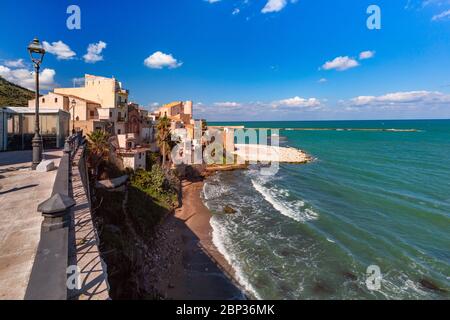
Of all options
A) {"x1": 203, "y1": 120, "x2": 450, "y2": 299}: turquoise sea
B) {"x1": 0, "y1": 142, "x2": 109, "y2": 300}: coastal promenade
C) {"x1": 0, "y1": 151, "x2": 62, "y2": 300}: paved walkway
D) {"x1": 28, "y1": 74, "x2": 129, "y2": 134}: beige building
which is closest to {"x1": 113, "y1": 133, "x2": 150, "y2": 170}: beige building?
{"x1": 28, "y1": 74, "x2": 129, "y2": 134}: beige building

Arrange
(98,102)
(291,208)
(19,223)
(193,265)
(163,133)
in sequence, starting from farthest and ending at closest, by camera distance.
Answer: (98,102), (163,133), (291,208), (193,265), (19,223)

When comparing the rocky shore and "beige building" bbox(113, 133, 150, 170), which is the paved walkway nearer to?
the rocky shore

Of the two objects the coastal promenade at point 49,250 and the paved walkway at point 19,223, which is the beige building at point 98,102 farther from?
the coastal promenade at point 49,250

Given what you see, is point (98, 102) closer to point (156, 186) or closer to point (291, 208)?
point (156, 186)

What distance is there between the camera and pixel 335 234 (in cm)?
2172

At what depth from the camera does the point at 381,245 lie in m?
20.0

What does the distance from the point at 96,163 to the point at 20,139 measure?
233 inches

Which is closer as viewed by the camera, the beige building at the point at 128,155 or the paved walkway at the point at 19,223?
the paved walkway at the point at 19,223

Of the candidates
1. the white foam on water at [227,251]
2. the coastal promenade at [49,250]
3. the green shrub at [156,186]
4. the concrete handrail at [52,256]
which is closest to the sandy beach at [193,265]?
the white foam on water at [227,251]

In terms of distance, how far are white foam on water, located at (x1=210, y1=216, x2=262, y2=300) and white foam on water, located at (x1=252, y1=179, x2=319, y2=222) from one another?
23.7ft

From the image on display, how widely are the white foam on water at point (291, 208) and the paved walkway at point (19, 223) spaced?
68.3 feet

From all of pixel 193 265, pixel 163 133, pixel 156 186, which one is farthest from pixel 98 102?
pixel 193 265

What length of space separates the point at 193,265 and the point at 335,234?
12.2 m

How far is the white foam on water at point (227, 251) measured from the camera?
14988 mm
